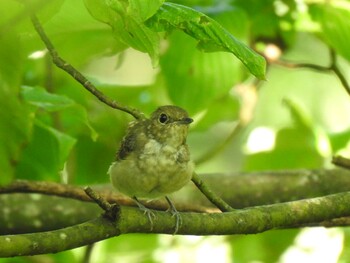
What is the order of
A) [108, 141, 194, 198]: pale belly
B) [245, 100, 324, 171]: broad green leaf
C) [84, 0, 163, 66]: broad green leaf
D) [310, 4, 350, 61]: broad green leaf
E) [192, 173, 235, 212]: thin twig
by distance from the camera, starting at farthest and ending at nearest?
[245, 100, 324, 171]: broad green leaf < [310, 4, 350, 61]: broad green leaf < [108, 141, 194, 198]: pale belly < [192, 173, 235, 212]: thin twig < [84, 0, 163, 66]: broad green leaf

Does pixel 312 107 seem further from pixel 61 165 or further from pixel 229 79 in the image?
pixel 61 165

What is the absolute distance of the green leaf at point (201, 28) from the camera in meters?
1.64

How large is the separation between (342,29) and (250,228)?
110 cm

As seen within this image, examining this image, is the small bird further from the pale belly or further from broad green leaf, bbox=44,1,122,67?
broad green leaf, bbox=44,1,122,67

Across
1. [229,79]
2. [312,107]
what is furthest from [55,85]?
[312,107]

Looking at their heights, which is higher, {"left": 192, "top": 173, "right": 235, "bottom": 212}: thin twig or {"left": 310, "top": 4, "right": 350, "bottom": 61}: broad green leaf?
{"left": 310, "top": 4, "right": 350, "bottom": 61}: broad green leaf

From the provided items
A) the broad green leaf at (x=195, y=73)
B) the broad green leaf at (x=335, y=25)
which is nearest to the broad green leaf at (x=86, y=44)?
the broad green leaf at (x=195, y=73)

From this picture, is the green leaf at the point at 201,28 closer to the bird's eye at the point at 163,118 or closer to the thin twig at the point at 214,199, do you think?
the thin twig at the point at 214,199

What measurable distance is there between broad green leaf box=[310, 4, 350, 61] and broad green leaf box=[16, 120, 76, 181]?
109 centimetres

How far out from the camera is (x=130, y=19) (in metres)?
1.55

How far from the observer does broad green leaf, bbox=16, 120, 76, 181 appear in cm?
264

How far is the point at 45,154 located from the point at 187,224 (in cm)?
90

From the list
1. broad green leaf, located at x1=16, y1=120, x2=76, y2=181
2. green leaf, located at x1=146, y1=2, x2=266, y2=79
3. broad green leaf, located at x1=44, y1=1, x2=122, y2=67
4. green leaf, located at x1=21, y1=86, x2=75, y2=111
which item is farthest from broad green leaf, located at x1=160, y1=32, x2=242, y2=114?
green leaf, located at x1=146, y1=2, x2=266, y2=79

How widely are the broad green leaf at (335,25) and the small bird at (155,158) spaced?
63 centimetres
